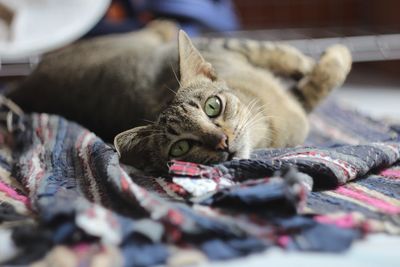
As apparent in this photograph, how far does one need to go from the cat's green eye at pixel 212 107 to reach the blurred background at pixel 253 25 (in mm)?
999

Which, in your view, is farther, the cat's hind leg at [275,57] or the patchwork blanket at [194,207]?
the cat's hind leg at [275,57]

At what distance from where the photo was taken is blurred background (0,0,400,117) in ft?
6.33

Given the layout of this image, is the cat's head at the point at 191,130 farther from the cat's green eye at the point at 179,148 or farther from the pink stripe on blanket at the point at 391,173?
the pink stripe on blanket at the point at 391,173

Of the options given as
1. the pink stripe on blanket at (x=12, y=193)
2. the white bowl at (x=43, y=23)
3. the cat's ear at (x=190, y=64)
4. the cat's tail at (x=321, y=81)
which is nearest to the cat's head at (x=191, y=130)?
the cat's ear at (x=190, y=64)

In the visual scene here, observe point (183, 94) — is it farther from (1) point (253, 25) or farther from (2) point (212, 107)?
(1) point (253, 25)

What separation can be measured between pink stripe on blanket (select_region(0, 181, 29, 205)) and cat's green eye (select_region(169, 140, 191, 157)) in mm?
315

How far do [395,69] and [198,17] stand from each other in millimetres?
1279

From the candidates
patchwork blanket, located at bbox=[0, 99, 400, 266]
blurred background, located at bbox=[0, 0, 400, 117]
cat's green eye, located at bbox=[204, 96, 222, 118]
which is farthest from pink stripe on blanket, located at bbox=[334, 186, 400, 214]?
blurred background, located at bbox=[0, 0, 400, 117]

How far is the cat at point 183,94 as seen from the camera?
108 cm

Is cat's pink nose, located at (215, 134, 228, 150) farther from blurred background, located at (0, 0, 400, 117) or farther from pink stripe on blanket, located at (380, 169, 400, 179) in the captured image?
blurred background, located at (0, 0, 400, 117)

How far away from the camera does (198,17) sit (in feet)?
7.72

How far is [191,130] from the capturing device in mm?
1042

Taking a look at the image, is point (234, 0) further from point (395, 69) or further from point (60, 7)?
point (60, 7)

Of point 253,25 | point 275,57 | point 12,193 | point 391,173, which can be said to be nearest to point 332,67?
point 275,57
